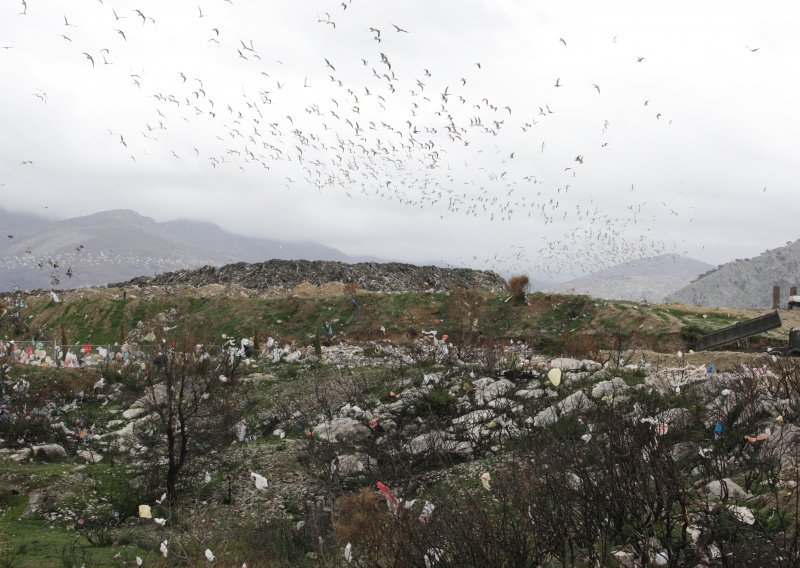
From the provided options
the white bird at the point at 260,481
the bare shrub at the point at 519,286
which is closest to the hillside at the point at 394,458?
the white bird at the point at 260,481

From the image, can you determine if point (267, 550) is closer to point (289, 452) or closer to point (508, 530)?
point (508, 530)

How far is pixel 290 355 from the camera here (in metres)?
16.7

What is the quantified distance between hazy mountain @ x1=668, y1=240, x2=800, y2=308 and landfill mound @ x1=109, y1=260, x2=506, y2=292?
30.4 m

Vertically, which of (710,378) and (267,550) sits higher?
(710,378)

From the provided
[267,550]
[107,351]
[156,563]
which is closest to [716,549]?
[267,550]

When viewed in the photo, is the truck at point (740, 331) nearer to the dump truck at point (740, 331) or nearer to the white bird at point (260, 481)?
the dump truck at point (740, 331)

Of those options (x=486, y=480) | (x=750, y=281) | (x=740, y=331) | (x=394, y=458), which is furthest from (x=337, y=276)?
(x=750, y=281)

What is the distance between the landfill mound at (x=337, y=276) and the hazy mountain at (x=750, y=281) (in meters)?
30.4

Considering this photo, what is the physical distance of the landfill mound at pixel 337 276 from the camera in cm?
3475

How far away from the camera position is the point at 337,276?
117ft

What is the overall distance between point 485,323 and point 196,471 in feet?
50.8

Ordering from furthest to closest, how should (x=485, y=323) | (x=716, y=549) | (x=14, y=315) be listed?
(x=14, y=315)
(x=485, y=323)
(x=716, y=549)

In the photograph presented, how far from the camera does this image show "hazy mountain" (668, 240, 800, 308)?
59688 millimetres

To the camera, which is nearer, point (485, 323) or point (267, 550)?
point (267, 550)
